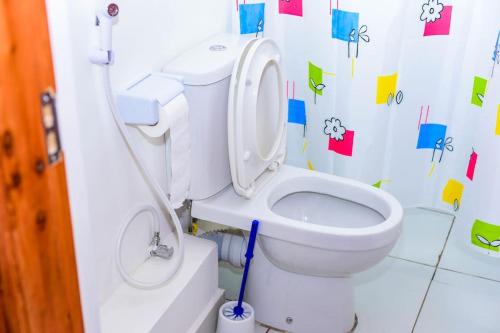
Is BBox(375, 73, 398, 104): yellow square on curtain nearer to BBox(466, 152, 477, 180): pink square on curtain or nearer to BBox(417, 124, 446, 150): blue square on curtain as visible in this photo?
BBox(417, 124, 446, 150): blue square on curtain

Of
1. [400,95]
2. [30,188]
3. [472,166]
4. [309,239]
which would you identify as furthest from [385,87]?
[30,188]

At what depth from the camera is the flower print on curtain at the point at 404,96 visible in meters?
1.70

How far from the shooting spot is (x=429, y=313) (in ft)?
6.24

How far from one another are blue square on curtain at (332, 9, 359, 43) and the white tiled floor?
0.68 metres

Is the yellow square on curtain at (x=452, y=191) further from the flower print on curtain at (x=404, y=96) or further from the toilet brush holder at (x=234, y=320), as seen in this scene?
the toilet brush holder at (x=234, y=320)

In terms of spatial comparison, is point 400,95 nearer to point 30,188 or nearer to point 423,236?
point 423,236

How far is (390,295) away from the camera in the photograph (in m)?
1.98

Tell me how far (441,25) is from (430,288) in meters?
0.86

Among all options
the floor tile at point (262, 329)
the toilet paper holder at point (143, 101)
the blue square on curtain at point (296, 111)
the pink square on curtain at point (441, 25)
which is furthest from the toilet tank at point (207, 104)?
the pink square on curtain at point (441, 25)

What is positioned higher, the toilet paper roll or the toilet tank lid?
the toilet tank lid

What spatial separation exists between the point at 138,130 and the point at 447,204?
1.08 meters

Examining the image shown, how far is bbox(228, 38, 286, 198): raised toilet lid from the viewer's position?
1.55m

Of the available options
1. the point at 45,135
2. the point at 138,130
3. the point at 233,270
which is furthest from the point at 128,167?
the point at 45,135

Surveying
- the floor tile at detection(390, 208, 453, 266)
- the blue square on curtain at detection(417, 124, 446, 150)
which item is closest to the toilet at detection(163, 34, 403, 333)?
the blue square on curtain at detection(417, 124, 446, 150)
